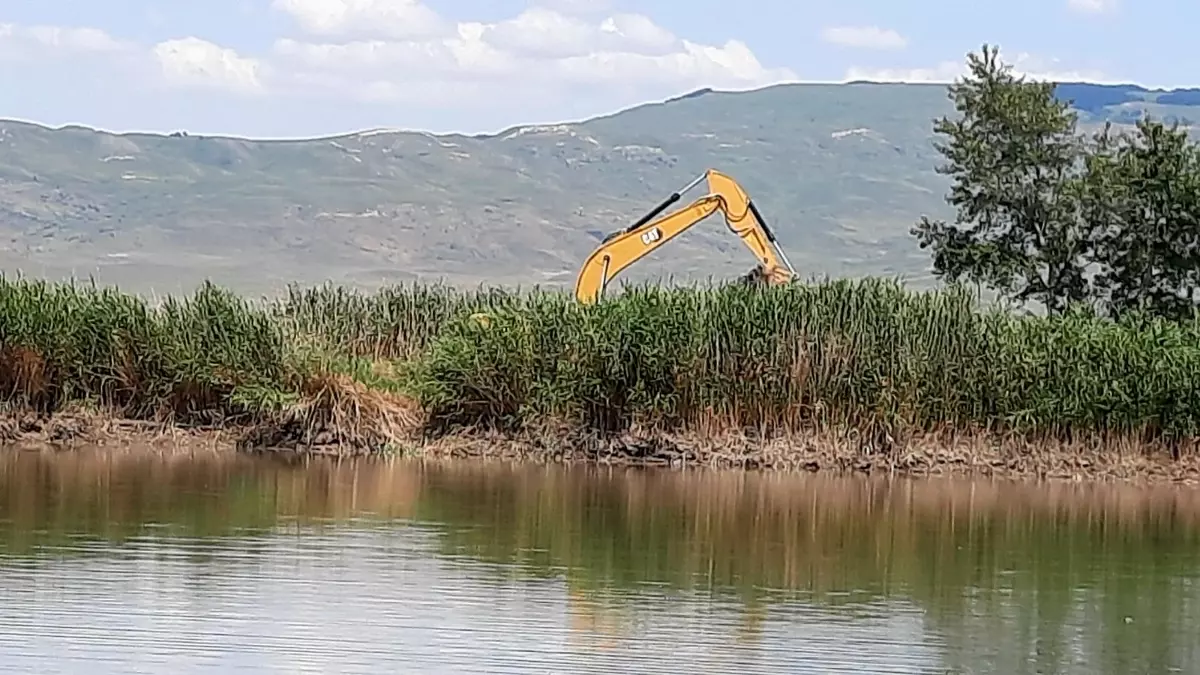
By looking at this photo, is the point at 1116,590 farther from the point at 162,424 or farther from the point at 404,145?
the point at 404,145

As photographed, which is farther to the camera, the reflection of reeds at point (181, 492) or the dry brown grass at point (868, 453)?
the dry brown grass at point (868, 453)

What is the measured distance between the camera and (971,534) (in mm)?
15891

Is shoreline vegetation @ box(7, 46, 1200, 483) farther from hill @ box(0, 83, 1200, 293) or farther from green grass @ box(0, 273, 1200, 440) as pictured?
hill @ box(0, 83, 1200, 293)

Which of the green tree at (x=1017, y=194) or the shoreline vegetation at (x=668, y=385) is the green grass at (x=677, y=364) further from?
the green tree at (x=1017, y=194)

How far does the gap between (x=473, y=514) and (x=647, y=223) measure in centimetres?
1099

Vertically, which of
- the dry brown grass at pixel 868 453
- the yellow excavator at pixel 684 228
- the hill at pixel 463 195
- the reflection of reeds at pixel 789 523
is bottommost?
the reflection of reeds at pixel 789 523

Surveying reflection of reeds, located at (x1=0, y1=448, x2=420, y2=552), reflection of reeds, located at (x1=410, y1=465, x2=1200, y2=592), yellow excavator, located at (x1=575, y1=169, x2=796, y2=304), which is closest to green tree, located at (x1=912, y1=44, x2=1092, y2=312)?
yellow excavator, located at (x1=575, y1=169, x2=796, y2=304)

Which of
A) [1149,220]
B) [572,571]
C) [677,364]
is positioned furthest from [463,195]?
[572,571]

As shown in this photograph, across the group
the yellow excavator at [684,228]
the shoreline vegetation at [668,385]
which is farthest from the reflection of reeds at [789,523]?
the yellow excavator at [684,228]

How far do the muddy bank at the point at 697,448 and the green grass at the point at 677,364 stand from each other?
0.67 ft

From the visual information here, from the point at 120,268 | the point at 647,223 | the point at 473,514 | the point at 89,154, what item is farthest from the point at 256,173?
the point at 473,514

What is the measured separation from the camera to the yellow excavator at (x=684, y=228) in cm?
2572

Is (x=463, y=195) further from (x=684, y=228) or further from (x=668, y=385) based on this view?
(x=668, y=385)

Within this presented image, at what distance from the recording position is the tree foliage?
26172 mm
